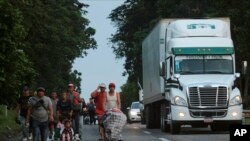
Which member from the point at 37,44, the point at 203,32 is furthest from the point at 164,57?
the point at 37,44

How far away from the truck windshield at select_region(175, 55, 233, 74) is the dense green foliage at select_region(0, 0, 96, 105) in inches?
201

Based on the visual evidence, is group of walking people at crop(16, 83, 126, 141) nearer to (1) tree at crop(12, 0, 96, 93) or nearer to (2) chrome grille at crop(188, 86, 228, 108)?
(2) chrome grille at crop(188, 86, 228, 108)

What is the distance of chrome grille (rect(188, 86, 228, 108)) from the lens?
25.3 meters

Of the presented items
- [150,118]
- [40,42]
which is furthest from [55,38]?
[150,118]

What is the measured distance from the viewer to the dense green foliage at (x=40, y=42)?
1955 cm

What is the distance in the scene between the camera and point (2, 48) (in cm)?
1930

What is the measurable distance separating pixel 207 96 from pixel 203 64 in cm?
123

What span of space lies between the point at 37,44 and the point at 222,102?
22761 millimetres

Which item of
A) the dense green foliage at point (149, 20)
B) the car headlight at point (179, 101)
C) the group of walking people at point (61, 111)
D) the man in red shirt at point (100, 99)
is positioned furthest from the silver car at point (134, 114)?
the man in red shirt at point (100, 99)

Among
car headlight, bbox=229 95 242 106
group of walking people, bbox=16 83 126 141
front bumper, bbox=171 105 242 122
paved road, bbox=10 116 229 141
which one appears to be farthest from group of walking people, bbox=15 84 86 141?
car headlight, bbox=229 95 242 106

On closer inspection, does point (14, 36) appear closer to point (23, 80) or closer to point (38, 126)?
point (23, 80)

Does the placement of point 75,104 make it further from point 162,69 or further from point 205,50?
point 205,50

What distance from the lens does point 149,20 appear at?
67375 millimetres

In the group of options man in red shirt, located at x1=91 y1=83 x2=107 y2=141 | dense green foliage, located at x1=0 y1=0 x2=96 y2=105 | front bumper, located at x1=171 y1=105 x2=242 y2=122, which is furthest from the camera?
front bumper, located at x1=171 y1=105 x2=242 y2=122
